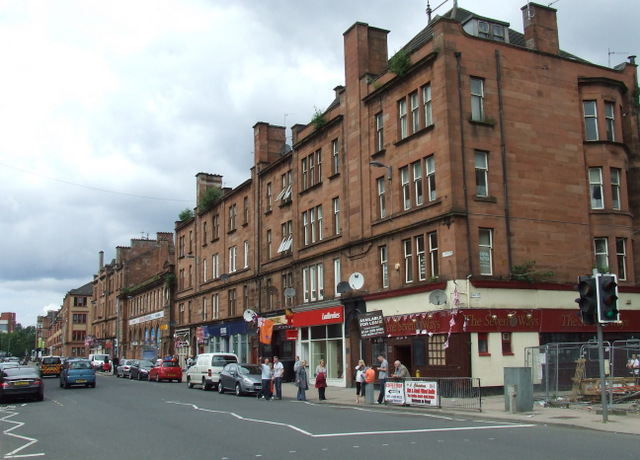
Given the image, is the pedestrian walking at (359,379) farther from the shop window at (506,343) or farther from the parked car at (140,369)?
the parked car at (140,369)

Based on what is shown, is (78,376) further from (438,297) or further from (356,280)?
(438,297)

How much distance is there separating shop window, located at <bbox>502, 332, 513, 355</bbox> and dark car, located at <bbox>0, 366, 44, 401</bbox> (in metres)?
18.4

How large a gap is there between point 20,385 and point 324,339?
14.7 m

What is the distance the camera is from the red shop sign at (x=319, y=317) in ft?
109

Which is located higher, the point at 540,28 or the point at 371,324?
the point at 540,28

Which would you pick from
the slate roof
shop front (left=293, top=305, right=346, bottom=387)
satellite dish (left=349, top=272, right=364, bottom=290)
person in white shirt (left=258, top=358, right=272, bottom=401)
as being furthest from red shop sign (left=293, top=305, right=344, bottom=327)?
the slate roof

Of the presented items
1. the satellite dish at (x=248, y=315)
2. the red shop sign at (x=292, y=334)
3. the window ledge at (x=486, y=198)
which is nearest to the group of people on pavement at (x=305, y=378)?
the window ledge at (x=486, y=198)

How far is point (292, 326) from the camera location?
38.4 metres

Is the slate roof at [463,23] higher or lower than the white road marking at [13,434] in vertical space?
higher

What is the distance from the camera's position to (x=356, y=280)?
3019 centimetres

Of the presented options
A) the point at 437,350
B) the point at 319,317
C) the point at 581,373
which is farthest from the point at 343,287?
the point at 581,373

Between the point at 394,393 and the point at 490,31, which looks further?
the point at 490,31

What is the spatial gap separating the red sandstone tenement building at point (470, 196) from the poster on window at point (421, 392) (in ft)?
11.4

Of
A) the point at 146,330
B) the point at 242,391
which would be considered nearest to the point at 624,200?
the point at 242,391
